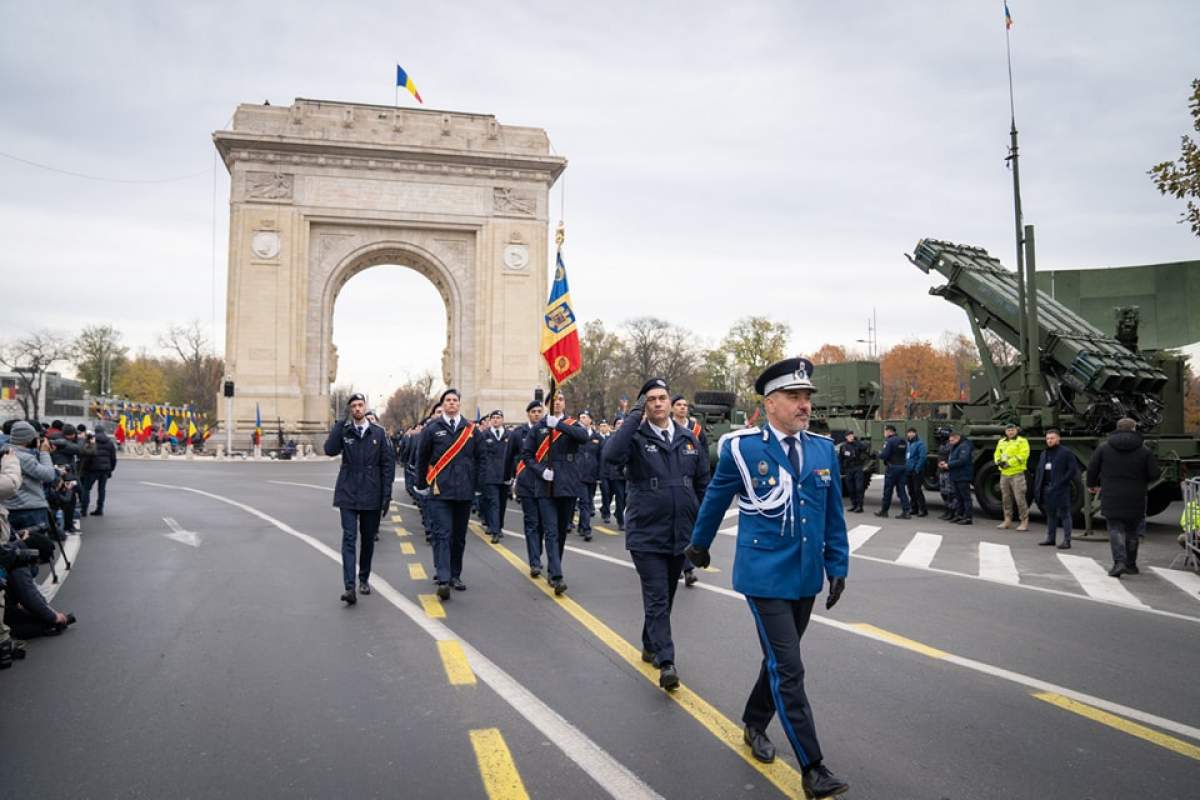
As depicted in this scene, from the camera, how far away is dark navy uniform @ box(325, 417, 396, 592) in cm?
799

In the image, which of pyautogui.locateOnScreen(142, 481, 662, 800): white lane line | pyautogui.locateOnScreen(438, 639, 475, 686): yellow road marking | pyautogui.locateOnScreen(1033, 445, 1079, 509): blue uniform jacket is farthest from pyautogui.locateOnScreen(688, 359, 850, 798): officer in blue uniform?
pyautogui.locateOnScreen(1033, 445, 1079, 509): blue uniform jacket

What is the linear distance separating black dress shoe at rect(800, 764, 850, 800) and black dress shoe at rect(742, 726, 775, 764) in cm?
35

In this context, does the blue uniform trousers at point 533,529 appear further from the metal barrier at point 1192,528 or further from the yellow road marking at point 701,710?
the metal barrier at point 1192,528

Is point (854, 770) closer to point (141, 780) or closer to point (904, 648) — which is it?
point (904, 648)

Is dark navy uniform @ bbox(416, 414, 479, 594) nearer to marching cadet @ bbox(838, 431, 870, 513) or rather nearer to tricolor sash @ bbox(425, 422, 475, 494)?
tricolor sash @ bbox(425, 422, 475, 494)

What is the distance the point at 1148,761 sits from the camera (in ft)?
13.3

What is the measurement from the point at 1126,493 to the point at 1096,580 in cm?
116

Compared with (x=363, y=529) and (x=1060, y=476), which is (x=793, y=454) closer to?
(x=363, y=529)

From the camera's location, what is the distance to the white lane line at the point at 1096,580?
827cm

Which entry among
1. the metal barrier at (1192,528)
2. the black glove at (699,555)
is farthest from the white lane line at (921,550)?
the black glove at (699,555)

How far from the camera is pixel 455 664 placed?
560 centimetres

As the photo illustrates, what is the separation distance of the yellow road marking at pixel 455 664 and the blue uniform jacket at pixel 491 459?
5.99 metres

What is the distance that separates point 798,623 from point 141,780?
3214 millimetres

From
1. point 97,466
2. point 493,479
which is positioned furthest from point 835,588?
point 97,466
